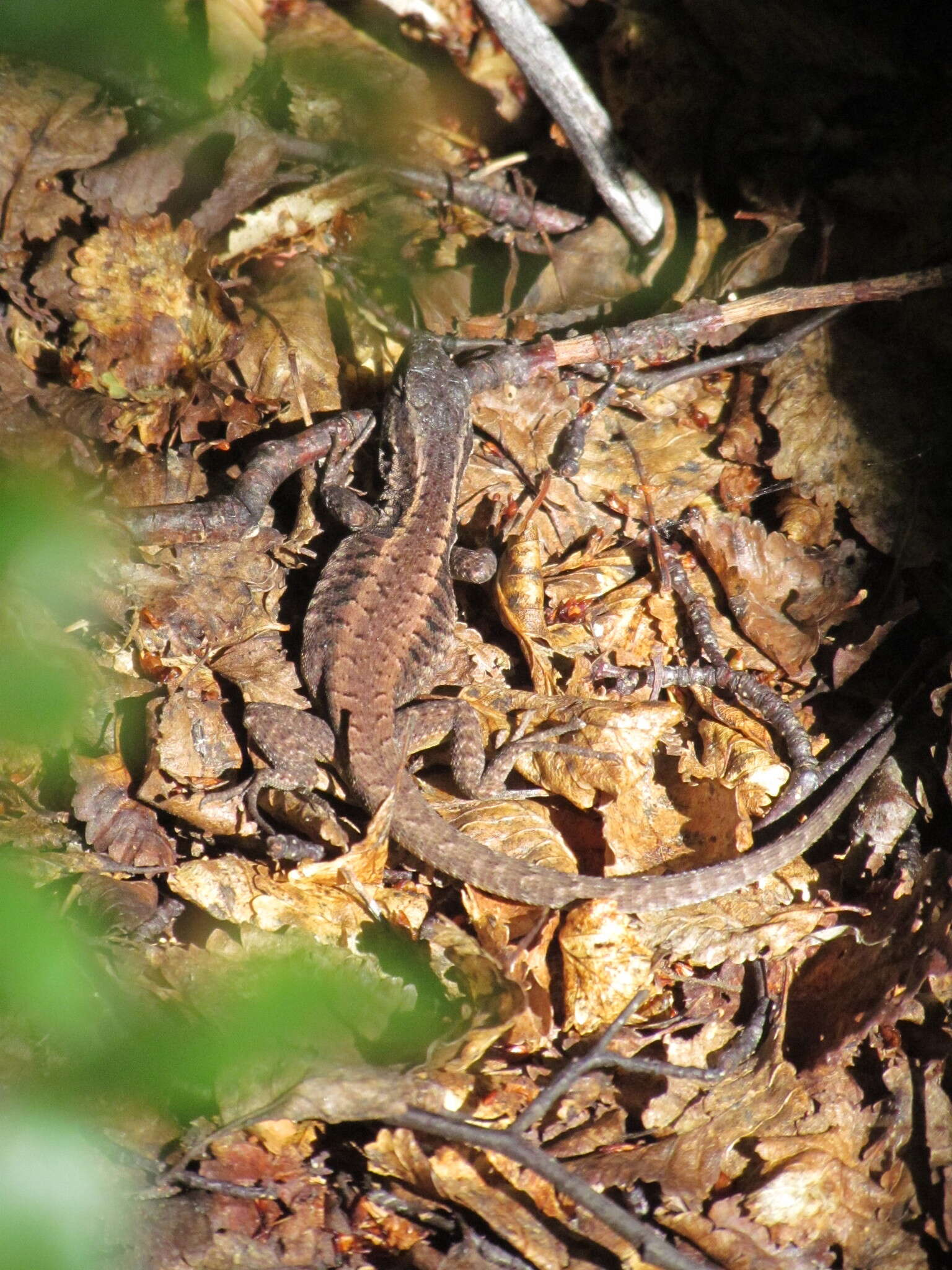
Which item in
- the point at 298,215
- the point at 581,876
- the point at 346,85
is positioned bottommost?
A: the point at 581,876

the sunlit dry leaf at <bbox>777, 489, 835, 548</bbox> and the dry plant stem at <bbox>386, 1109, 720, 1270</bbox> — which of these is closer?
the dry plant stem at <bbox>386, 1109, 720, 1270</bbox>

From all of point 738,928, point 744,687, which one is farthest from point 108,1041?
point 744,687

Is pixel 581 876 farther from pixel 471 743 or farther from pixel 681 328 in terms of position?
pixel 681 328

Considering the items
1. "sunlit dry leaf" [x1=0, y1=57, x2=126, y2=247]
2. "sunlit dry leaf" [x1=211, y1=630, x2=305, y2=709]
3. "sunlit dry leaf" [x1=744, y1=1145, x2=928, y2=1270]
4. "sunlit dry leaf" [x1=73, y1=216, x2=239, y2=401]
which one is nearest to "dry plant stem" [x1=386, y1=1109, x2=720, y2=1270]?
"sunlit dry leaf" [x1=744, y1=1145, x2=928, y2=1270]

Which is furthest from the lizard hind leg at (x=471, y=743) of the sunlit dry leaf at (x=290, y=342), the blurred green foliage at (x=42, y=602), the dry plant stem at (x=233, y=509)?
the sunlit dry leaf at (x=290, y=342)

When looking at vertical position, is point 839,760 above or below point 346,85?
below

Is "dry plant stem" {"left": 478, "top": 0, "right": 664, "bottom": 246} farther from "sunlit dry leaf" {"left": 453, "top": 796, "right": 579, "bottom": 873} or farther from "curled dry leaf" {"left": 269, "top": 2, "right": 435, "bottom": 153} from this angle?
"sunlit dry leaf" {"left": 453, "top": 796, "right": 579, "bottom": 873}

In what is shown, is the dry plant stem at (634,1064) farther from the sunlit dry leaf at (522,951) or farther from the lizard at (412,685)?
the lizard at (412,685)
